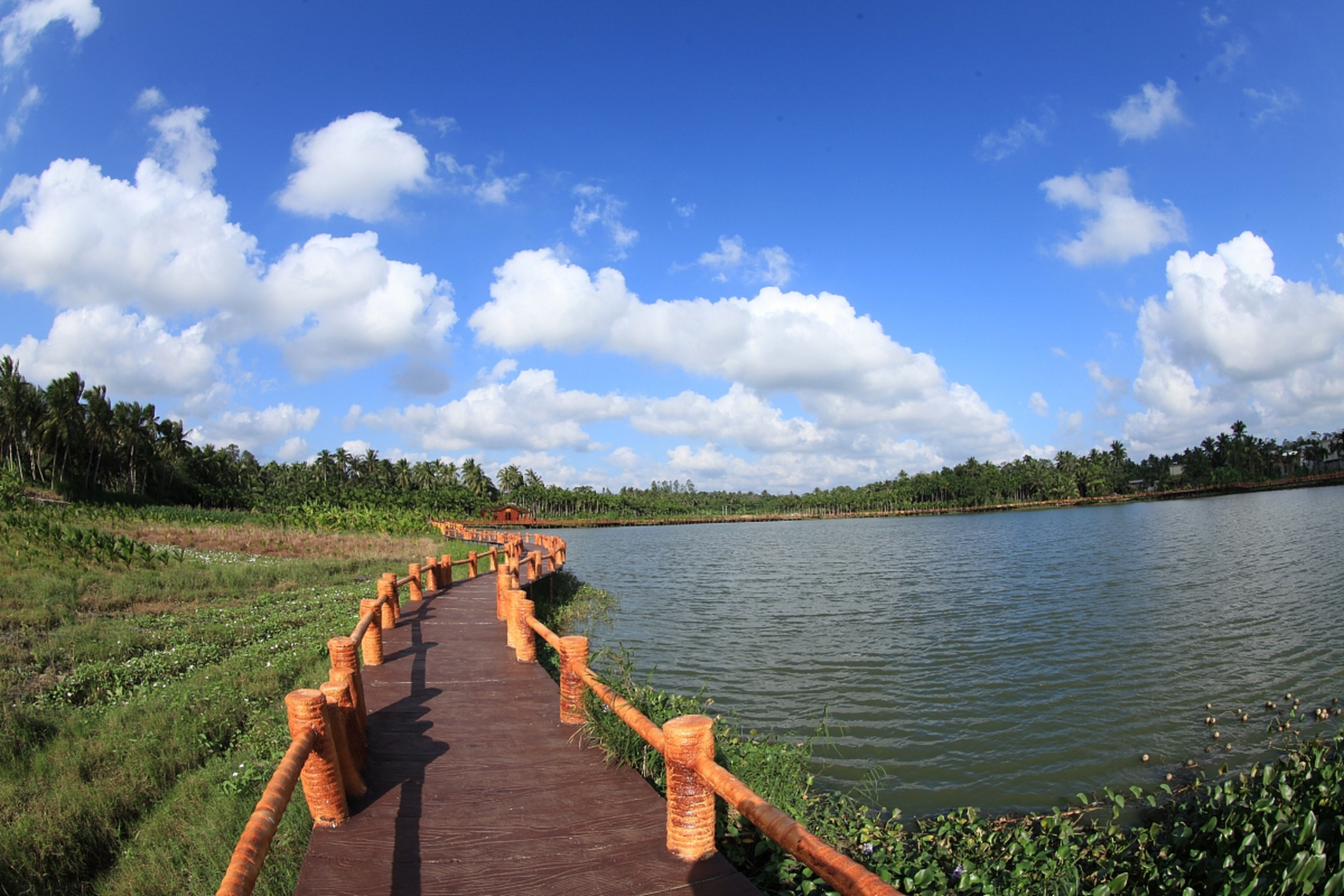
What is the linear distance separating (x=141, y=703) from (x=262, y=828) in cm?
733

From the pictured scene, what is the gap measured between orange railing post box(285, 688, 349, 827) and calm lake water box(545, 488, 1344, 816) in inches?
220

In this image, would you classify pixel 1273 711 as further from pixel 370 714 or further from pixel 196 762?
pixel 196 762

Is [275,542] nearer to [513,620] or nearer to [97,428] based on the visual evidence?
[513,620]

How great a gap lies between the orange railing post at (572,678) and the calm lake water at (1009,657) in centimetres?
344

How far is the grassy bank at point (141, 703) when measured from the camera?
217 inches

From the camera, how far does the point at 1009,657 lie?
45.4ft

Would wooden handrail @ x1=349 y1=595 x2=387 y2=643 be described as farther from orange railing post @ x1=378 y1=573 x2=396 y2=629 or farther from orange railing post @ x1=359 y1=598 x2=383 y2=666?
orange railing post @ x1=378 y1=573 x2=396 y2=629

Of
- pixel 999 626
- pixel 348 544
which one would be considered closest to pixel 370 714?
pixel 999 626

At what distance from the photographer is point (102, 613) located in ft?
45.1

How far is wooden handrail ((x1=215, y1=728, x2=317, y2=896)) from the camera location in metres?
2.87

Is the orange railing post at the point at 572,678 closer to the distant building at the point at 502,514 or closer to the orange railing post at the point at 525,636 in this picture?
the orange railing post at the point at 525,636

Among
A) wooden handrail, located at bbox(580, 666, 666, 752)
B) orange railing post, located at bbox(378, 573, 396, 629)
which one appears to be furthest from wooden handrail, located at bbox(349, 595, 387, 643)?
wooden handrail, located at bbox(580, 666, 666, 752)

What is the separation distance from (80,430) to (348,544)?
47134 mm

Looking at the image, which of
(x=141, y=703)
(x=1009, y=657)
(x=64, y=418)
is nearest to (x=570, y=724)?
(x=141, y=703)
